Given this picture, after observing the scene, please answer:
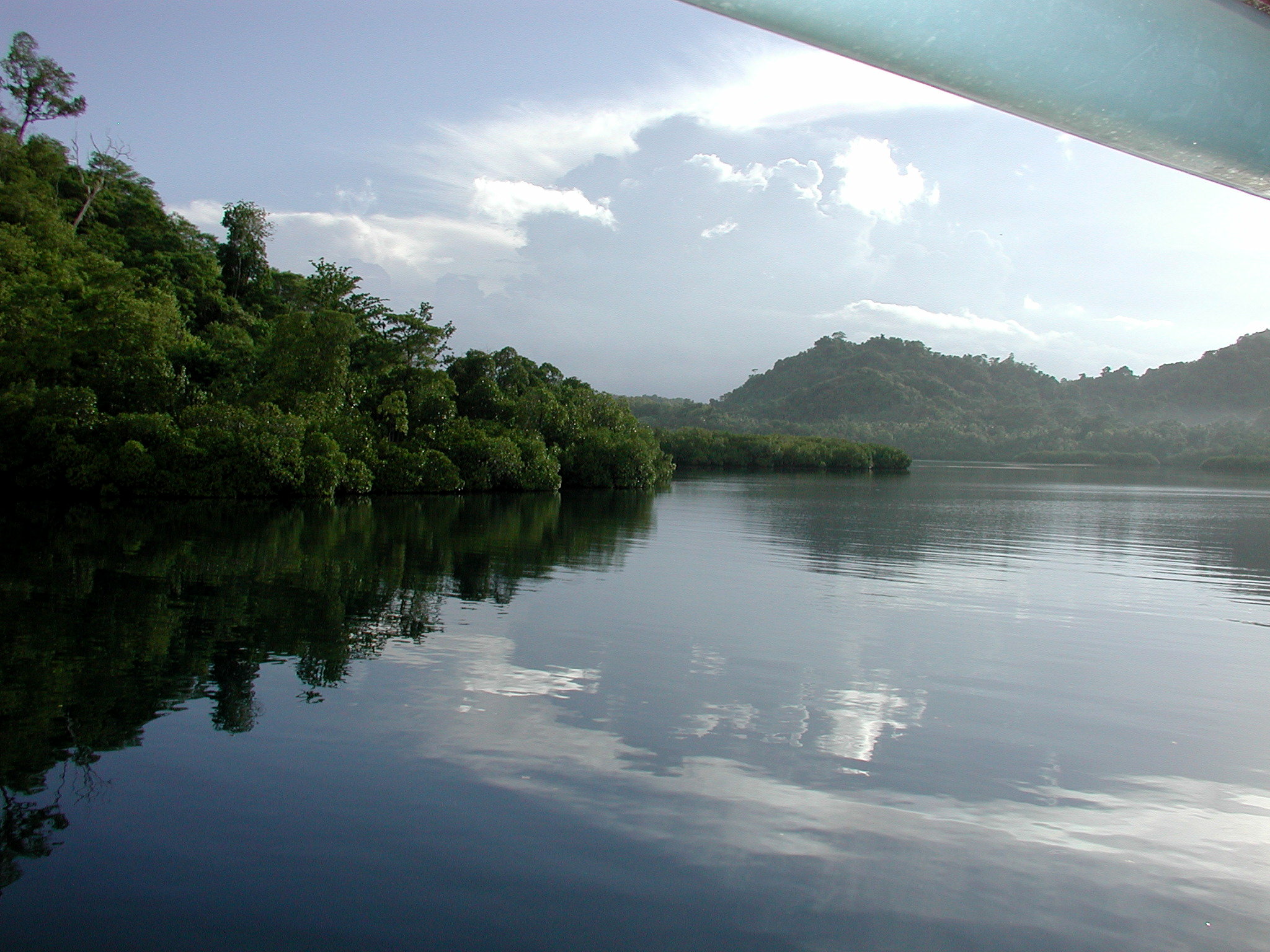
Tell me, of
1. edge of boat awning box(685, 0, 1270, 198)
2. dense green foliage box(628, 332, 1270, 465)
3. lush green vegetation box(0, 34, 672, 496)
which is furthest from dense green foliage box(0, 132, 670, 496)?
dense green foliage box(628, 332, 1270, 465)

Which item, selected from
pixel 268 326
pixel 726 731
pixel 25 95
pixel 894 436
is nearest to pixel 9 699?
pixel 726 731

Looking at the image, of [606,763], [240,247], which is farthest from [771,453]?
[606,763]

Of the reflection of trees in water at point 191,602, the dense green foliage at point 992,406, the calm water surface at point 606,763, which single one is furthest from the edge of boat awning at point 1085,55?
the dense green foliage at point 992,406

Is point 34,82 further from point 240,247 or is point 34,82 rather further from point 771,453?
point 771,453

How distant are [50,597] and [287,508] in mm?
14131

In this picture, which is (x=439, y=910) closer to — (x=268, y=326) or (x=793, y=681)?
(x=793, y=681)

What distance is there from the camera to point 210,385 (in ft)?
100

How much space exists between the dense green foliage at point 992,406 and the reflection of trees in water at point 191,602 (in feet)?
289

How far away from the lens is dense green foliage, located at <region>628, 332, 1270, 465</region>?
119 metres

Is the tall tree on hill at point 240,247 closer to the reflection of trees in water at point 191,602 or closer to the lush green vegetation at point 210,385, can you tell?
the lush green vegetation at point 210,385

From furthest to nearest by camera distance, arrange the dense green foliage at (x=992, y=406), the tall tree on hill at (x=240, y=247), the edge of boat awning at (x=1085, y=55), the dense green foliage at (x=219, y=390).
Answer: the dense green foliage at (x=992, y=406)
the tall tree on hill at (x=240, y=247)
the dense green foliage at (x=219, y=390)
the edge of boat awning at (x=1085, y=55)

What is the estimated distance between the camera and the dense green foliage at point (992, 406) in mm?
119312

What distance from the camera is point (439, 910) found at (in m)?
4.37

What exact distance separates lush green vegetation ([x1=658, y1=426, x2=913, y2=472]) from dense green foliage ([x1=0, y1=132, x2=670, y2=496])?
33737 mm
